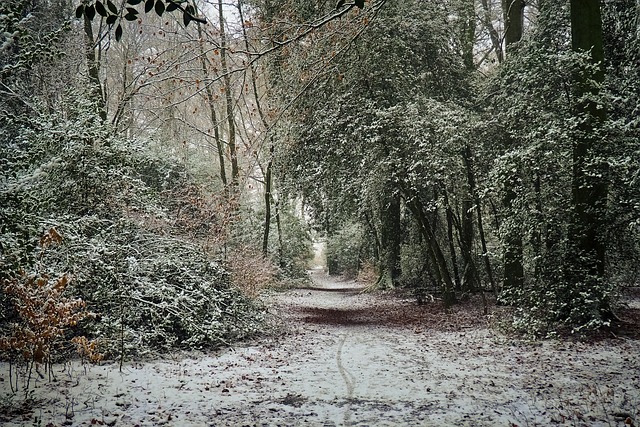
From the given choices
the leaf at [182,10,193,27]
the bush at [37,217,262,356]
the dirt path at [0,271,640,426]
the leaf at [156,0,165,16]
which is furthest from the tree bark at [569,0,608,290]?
the leaf at [156,0,165,16]

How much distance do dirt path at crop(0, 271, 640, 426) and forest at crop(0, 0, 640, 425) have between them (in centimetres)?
54

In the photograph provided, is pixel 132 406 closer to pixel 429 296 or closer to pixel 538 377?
pixel 538 377

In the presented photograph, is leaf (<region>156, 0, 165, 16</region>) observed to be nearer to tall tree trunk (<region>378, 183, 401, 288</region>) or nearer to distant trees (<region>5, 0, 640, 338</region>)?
distant trees (<region>5, 0, 640, 338</region>)

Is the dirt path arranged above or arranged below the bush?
below

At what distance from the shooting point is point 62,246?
7.65m

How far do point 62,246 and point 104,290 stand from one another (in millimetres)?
945

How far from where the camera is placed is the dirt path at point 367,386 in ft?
16.6

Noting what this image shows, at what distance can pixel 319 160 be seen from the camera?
13.1 metres

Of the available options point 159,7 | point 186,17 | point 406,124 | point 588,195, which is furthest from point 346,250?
point 159,7

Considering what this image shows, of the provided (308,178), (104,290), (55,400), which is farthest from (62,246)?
(308,178)

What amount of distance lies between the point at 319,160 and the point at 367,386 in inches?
301

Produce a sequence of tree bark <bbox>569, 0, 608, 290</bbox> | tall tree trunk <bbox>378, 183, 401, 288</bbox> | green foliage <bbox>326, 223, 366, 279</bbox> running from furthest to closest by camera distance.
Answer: green foliage <bbox>326, 223, 366, 279</bbox>, tall tree trunk <bbox>378, 183, 401, 288</bbox>, tree bark <bbox>569, 0, 608, 290</bbox>

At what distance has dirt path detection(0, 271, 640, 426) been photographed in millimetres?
5070

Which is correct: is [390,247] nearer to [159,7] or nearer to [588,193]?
[588,193]
